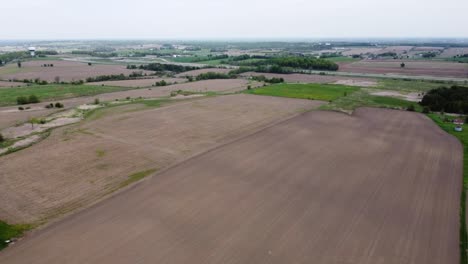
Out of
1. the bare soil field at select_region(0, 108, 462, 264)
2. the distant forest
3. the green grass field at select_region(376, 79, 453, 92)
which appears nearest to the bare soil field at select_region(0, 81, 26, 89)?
the bare soil field at select_region(0, 108, 462, 264)

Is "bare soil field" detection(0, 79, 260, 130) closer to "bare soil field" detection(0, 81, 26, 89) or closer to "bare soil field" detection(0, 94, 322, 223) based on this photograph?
"bare soil field" detection(0, 94, 322, 223)

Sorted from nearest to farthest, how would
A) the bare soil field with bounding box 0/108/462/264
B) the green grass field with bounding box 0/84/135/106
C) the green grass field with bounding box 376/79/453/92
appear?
the bare soil field with bounding box 0/108/462/264, the green grass field with bounding box 0/84/135/106, the green grass field with bounding box 376/79/453/92

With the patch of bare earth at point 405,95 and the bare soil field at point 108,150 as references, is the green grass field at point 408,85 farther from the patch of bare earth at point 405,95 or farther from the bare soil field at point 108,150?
the bare soil field at point 108,150

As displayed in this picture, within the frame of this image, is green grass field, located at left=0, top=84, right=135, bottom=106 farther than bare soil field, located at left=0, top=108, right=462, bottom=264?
Yes

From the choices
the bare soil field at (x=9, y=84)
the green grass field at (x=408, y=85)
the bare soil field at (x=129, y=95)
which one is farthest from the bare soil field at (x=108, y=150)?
the bare soil field at (x=9, y=84)

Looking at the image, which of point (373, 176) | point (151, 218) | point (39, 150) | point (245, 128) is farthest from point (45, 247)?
point (245, 128)

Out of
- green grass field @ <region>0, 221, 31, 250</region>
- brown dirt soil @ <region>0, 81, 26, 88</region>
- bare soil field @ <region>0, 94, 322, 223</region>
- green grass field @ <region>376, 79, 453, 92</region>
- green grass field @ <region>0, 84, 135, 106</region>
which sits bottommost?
green grass field @ <region>0, 221, 31, 250</region>
